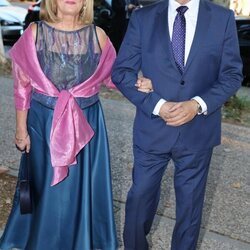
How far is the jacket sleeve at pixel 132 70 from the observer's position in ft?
8.98

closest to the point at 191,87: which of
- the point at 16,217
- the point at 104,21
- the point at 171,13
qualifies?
the point at 171,13

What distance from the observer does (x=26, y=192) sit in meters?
3.09

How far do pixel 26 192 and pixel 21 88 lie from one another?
25.4 inches

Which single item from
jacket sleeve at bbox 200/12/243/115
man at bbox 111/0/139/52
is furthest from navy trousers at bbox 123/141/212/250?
man at bbox 111/0/139/52

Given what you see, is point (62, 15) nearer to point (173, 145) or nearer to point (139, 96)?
point (139, 96)

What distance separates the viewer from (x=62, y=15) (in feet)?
9.62

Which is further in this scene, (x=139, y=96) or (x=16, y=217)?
(x=16, y=217)

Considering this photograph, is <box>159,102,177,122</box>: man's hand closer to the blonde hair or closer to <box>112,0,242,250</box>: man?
<box>112,0,242,250</box>: man

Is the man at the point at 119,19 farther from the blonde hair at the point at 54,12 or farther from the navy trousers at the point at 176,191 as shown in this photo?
the navy trousers at the point at 176,191

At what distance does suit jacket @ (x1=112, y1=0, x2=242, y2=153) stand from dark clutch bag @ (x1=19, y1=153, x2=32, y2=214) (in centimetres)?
79

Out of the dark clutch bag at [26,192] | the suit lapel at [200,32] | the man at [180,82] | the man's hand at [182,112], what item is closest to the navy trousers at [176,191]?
the man at [180,82]

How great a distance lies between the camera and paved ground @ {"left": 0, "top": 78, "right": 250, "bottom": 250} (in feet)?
12.6

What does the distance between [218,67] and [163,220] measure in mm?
1702

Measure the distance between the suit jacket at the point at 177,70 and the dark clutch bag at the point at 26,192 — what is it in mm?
794
